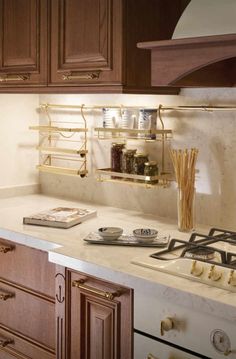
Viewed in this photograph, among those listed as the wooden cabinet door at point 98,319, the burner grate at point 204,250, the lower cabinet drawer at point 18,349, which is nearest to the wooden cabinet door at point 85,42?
the burner grate at point 204,250

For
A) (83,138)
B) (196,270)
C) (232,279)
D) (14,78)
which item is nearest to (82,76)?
(14,78)

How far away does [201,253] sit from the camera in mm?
1948

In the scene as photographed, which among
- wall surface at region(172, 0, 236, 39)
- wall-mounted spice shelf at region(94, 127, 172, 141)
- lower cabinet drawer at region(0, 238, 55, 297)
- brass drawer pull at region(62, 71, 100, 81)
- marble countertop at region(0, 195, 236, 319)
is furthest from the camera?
wall-mounted spice shelf at region(94, 127, 172, 141)

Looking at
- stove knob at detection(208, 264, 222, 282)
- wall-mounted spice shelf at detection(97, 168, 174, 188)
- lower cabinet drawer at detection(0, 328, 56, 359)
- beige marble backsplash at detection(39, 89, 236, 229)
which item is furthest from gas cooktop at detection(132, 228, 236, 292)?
lower cabinet drawer at detection(0, 328, 56, 359)

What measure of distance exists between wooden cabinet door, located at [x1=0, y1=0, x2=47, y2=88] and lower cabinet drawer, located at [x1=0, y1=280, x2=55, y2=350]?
932mm

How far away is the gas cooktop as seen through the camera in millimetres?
1729

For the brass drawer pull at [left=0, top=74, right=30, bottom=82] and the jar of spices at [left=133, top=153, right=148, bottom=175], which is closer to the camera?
the jar of spices at [left=133, top=153, right=148, bottom=175]

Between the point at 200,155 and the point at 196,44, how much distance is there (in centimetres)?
67

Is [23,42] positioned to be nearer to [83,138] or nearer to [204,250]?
[83,138]

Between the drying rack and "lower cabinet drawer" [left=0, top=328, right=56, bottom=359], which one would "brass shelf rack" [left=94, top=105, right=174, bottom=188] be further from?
"lower cabinet drawer" [left=0, top=328, right=56, bottom=359]

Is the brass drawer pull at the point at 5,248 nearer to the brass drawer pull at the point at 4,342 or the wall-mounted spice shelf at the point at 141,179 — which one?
the brass drawer pull at the point at 4,342

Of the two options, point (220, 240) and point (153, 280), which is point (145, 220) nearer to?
point (220, 240)

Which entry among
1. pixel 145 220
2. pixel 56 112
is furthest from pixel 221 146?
pixel 56 112

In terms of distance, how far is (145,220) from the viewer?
8.46 feet
